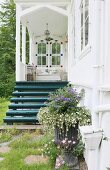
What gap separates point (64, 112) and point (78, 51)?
8.66 ft

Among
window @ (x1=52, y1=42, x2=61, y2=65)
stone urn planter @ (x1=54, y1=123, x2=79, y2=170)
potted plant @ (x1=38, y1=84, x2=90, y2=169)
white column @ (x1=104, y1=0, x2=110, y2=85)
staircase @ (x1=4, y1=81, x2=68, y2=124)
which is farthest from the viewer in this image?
window @ (x1=52, y1=42, x2=61, y2=65)

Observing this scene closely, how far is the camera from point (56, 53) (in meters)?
13.9

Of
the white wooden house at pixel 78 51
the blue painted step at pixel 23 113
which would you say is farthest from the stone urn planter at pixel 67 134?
the blue painted step at pixel 23 113

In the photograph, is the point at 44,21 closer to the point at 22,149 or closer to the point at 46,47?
the point at 46,47

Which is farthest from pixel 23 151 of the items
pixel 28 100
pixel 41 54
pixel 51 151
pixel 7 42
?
pixel 7 42

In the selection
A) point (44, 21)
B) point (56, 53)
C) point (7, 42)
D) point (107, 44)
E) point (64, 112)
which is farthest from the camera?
point (7, 42)

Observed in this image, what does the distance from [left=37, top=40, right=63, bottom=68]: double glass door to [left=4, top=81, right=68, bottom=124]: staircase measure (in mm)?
5039

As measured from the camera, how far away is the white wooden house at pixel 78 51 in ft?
10.8

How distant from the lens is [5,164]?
448cm

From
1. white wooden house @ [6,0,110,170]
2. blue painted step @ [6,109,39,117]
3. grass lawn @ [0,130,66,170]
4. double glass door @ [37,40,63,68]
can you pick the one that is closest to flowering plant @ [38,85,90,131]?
white wooden house @ [6,0,110,170]

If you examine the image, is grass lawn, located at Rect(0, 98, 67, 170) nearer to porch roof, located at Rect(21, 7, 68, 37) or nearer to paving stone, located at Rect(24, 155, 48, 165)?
paving stone, located at Rect(24, 155, 48, 165)

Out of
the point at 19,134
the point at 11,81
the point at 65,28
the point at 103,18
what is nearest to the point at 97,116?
the point at 103,18

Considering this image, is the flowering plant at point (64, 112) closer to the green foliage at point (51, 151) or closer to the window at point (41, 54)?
the green foliage at point (51, 151)

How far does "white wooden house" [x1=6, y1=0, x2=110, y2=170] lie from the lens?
328cm
